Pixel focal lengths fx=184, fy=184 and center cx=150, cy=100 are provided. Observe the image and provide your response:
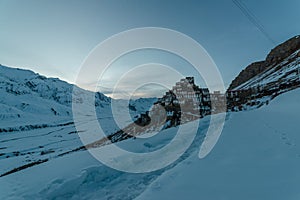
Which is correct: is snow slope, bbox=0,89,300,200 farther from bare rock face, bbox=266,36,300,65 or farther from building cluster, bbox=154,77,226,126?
bare rock face, bbox=266,36,300,65

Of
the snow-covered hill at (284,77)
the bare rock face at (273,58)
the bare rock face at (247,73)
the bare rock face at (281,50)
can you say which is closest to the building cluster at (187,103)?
the snow-covered hill at (284,77)

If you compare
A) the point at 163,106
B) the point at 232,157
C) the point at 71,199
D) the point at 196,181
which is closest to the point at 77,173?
the point at 71,199

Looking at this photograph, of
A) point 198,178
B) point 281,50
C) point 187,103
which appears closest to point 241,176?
point 198,178

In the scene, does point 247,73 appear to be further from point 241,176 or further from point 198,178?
point 198,178

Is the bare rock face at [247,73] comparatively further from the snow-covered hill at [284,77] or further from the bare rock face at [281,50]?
the snow-covered hill at [284,77]

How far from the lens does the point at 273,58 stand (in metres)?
103

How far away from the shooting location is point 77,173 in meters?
6.04

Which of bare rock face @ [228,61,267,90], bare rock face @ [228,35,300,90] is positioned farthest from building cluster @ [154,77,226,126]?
bare rock face @ [228,61,267,90]

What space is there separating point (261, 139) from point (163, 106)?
23.9 metres

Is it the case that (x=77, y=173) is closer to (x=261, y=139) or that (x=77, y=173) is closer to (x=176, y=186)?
(x=176, y=186)

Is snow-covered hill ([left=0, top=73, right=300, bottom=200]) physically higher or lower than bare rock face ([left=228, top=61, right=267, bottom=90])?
lower

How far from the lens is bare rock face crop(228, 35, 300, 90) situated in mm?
94094

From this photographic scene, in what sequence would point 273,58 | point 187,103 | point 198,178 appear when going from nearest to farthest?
point 198,178 < point 187,103 < point 273,58

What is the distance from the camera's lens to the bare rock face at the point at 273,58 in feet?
309
